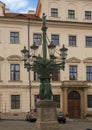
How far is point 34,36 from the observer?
1997 inches

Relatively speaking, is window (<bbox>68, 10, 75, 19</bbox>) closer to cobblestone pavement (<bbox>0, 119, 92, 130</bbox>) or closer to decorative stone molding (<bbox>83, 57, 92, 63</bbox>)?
decorative stone molding (<bbox>83, 57, 92, 63</bbox>)

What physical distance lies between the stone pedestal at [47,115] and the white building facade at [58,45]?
25039 millimetres

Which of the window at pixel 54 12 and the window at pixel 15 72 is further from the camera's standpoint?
the window at pixel 54 12

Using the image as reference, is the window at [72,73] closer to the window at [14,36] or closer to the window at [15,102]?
the window at [15,102]

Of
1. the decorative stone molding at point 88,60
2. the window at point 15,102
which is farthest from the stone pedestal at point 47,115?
the decorative stone molding at point 88,60

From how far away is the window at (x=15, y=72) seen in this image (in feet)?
162

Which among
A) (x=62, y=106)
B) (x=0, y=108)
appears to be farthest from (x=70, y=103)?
(x=0, y=108)

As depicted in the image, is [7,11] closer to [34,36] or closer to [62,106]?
[34,36]

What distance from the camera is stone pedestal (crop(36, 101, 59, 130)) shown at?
23.1m

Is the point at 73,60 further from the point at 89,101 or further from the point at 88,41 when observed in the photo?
the point at 89,101

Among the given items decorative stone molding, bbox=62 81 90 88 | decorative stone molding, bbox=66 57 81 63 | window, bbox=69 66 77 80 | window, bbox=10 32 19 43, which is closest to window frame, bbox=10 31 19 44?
window, bbox=10 32 19 43

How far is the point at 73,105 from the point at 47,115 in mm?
27490

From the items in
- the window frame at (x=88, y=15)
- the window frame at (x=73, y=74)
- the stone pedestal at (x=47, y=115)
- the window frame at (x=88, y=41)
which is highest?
the window frame at (x=88, y=15)

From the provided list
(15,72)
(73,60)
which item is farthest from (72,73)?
(15,72)
